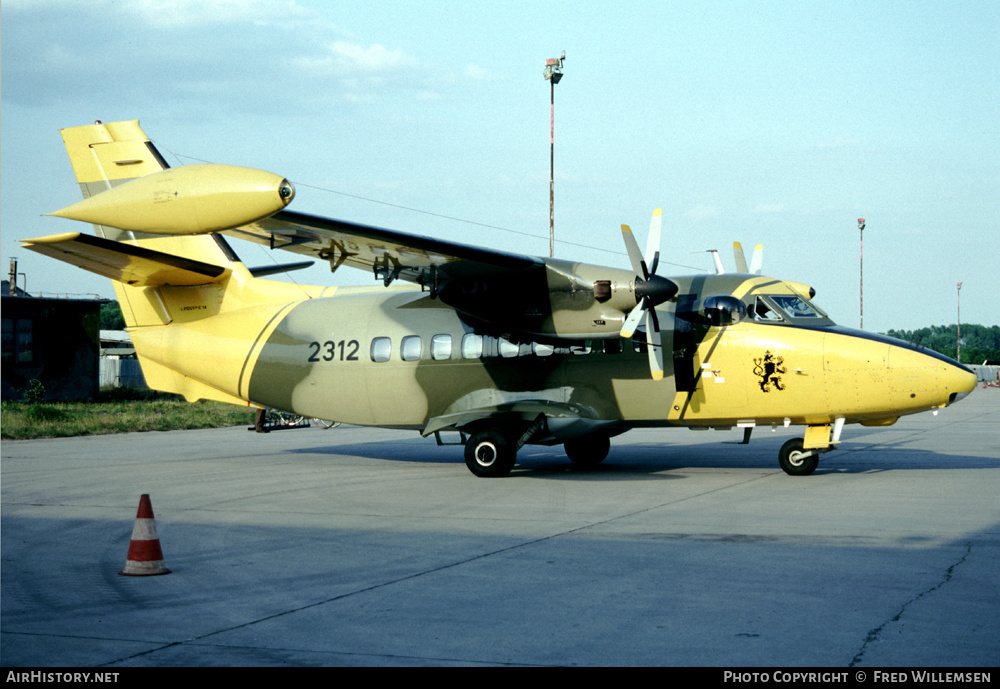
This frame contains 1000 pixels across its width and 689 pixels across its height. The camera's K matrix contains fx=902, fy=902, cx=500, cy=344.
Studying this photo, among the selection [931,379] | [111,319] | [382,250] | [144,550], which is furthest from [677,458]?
[111,319]

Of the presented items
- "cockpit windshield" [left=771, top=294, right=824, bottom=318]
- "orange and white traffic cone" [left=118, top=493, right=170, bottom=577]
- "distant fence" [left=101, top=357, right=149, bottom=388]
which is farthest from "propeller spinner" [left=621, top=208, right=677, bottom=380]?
"distant fence" [left=101, top=357, right=149, bottom=388]

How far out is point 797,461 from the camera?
1520cm

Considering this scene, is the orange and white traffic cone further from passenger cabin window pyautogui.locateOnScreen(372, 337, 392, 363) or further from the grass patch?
the grass patch

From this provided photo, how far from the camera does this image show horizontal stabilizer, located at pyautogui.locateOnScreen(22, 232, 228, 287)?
1483 cm

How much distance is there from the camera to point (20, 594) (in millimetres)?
7477

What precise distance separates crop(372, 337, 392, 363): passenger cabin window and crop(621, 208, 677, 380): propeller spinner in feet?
16.8

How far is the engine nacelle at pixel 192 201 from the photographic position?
1043 cm

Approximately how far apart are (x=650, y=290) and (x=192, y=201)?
716 centimetres

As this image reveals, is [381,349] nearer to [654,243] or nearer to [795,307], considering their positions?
[654,243]

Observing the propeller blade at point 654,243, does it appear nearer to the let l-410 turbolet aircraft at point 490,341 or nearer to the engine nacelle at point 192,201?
the let l-410 turbolet aircraft at point 490,341

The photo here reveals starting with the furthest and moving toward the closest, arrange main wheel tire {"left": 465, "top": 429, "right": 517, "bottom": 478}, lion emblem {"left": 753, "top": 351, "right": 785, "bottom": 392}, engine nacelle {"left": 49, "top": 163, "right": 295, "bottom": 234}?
main wheel tire {"left": 465, "top": 429, "right": 517, "bottom": 478}, lion emblem {"left": 753, "top": 351, "right": 785, "bottom": 392}, engine nacelle {"left": 49, "top": 163, "right": 295, "bottom": 234}

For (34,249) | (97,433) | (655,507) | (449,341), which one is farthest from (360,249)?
(97,433)

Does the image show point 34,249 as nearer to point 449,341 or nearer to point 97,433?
point 449,341
